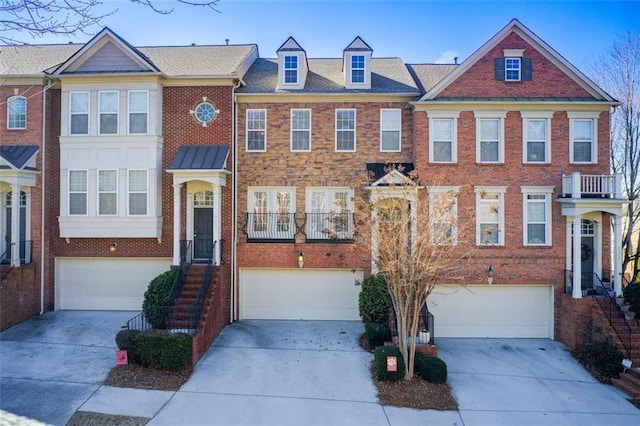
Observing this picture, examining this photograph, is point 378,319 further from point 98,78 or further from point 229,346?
point 98,78

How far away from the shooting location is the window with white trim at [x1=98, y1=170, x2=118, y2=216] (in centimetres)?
1395

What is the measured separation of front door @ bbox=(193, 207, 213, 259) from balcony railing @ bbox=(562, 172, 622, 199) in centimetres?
1276

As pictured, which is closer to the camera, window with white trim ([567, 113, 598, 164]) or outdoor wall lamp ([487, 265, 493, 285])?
outdoor wall lamp ([487, 265, 493, 285])

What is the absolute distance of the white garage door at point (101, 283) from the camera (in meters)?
14.5

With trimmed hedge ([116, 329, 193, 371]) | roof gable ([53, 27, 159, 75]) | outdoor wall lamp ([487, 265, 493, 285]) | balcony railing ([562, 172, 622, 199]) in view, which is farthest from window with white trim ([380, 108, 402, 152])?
trimmed hedge ([116, 329, 193, 371])

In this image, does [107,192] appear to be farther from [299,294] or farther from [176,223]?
[299,294]

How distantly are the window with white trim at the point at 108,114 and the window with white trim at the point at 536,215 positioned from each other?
14.9 m

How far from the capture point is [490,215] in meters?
13.9

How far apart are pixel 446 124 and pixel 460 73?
6.24 feet

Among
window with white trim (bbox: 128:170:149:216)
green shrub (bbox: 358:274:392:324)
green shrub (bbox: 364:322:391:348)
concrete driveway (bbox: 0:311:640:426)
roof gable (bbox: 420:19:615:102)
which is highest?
roof gable (bbox: 420:19:615:102)

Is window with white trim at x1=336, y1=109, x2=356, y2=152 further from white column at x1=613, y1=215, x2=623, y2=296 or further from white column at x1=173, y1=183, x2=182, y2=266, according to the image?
white column at x1=613, y1=215, x2=623, y2=296

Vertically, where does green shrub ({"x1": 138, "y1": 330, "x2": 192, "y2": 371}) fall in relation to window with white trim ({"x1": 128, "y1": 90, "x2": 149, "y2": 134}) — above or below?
below

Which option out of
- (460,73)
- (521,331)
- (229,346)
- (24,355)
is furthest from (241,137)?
(521,331)

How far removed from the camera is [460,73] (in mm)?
13977
